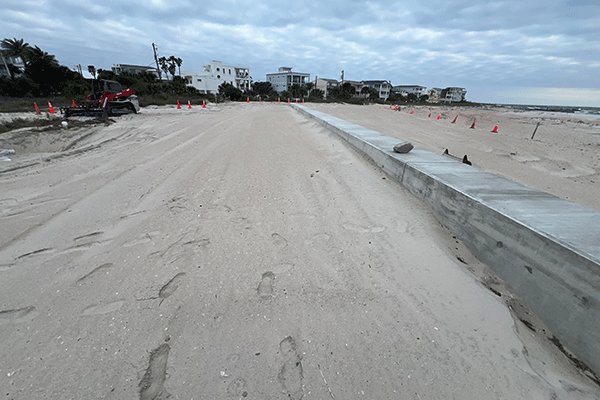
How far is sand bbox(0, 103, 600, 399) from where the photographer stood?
1.59m

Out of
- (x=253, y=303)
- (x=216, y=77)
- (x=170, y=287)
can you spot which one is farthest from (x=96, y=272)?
(x=216, y=77)

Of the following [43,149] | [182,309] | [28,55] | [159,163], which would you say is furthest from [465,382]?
[28,55]

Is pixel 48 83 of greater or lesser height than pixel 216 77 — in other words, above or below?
below

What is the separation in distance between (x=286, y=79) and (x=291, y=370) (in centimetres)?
8078

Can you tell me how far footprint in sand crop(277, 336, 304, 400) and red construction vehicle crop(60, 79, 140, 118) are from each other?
51.8 feet

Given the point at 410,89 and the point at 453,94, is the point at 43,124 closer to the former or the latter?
the point at 410,89

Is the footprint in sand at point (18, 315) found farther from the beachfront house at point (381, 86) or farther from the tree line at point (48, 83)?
the beachfront house at point (381, 86)

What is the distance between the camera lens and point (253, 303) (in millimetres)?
2105

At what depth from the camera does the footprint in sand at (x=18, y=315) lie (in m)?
1.90

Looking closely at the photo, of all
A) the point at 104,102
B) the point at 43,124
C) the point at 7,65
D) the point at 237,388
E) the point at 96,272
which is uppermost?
the point at 7,65

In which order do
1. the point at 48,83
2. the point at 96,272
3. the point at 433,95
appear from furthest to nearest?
1. the point at 433,95
2. the point at 48,83
3. the point at 96,272

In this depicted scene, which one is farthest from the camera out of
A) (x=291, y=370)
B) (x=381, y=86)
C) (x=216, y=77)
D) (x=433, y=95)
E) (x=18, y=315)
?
(x=433, y=95)

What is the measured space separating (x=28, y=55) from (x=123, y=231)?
4529 cm

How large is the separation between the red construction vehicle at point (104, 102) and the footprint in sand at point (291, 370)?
15786mm
